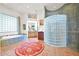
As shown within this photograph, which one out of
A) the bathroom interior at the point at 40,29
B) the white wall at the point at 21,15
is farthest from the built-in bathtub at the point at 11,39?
the white wall at the point at 21,15

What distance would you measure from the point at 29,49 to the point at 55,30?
1.95 feet

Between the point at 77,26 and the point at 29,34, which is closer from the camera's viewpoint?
the point at 77,26

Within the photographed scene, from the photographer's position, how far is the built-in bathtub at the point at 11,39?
7.97 ft

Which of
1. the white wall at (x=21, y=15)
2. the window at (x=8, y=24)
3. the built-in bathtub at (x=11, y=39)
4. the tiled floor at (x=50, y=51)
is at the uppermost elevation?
the white wall at (x=21, y=15)

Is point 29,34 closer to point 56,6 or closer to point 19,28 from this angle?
point 19,28

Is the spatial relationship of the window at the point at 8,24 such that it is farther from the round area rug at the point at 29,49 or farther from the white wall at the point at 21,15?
the round area rug at the point at 29,49

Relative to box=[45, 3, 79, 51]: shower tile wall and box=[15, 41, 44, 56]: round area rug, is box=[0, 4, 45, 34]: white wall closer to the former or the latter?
box=[15, 41, 44, 56]: round area rug

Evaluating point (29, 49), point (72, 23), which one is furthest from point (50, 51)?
point (72, 23)

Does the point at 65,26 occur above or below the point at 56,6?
below

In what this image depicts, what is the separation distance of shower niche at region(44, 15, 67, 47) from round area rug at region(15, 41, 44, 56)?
0.52 ft

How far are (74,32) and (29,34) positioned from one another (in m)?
0.84

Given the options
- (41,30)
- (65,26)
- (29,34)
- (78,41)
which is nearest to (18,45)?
(29,34)

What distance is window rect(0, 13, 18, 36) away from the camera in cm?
243

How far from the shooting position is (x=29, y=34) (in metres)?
2.55
